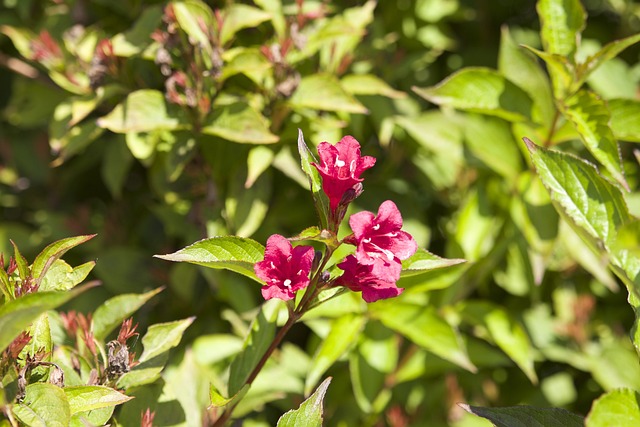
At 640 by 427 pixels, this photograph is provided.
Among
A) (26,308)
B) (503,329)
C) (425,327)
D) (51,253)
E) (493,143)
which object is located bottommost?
(503,329)

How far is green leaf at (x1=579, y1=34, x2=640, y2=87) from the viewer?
5.36ft

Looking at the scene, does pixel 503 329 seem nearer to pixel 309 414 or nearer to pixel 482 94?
pixel 482 94

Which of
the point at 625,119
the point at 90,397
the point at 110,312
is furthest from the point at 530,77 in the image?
the point at 90,397

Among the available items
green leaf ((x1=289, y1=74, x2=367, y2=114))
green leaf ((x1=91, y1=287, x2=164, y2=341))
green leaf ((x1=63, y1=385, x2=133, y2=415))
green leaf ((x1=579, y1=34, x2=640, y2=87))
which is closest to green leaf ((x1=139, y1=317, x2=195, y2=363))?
green leaf ((x1=91, y1=287, x2=164, y2=341))

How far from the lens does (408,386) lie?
2426mm

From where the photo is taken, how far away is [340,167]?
1144 millimetres

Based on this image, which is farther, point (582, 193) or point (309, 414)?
point (582, 193)

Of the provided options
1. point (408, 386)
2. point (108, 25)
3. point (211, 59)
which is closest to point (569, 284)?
point (408, 386)

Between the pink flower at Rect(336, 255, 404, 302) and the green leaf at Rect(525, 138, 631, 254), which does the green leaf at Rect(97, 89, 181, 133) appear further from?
the green leaf at Rect(525, 138, 631, 254)

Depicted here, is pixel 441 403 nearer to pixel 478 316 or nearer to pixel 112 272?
pixel 478 316

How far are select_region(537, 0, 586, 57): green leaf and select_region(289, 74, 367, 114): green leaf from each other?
1.64 feet

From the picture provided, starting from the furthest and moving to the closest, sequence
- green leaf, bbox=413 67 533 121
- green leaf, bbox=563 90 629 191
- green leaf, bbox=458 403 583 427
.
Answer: green leaf, bbox=413 67 533 121, green leaf, bbox=563 90 629 191, green leaf, bbox=458 403 583 427

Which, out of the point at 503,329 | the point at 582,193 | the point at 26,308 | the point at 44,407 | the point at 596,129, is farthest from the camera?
the point at 503,329

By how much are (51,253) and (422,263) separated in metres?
0.65
